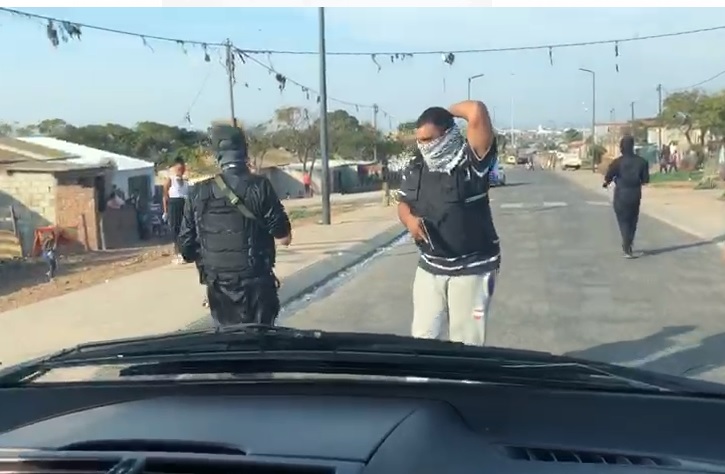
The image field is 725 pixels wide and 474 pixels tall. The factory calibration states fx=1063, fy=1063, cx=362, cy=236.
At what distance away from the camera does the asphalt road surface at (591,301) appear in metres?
8.33

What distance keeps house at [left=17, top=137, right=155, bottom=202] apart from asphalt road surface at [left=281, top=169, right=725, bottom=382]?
561 inches

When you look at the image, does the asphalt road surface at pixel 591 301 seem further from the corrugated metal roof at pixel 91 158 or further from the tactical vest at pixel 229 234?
the corrugated metal roof at pixel 91 158

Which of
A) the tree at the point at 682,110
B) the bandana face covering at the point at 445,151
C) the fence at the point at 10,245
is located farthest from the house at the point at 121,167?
the tree at the point at 682,110

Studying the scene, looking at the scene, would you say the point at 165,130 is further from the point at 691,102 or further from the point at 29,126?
the point at 691,102

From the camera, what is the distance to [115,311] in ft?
36.6

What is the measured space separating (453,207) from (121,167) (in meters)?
27.7

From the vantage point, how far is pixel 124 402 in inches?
88.0

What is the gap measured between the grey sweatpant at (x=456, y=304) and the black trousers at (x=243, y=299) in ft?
2.86

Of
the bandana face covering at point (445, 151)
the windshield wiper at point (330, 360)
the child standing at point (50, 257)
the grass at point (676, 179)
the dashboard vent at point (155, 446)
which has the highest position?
the bandana face covering at point (445, 151)

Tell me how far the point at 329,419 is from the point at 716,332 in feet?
24.8

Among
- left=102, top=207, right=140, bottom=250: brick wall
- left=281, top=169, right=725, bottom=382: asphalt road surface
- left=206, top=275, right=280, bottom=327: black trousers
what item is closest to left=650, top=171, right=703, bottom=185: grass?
left=102, top=207, right=140, bottom=250: brick wall

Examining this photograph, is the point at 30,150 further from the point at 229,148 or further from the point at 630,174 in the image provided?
the point at 229,148

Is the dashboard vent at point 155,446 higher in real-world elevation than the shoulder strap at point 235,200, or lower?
lower

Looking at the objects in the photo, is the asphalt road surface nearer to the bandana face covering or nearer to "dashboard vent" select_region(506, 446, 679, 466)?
the bandana face covering
